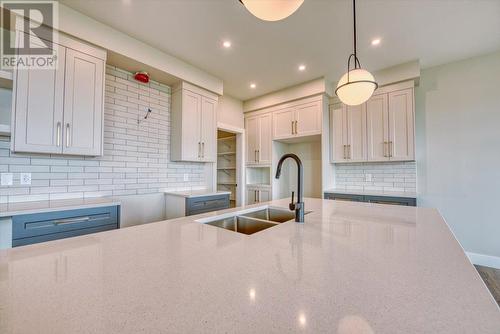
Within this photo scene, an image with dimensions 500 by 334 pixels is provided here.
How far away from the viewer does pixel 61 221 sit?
69.4 inches

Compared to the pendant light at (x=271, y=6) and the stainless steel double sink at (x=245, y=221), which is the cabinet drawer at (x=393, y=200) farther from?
the pendant light at (x=271, y=6)

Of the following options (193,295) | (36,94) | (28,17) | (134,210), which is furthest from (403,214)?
(28,17)

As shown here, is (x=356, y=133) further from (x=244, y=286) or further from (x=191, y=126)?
(x=244, y=286)

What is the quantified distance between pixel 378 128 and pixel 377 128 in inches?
0.5

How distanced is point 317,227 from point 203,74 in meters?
2.92

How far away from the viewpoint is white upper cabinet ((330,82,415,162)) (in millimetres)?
3012

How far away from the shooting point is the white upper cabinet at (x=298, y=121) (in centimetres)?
359

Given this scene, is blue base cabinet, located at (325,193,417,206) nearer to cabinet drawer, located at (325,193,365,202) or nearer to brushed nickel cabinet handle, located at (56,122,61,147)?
cabinet drawer, located at (325,193,365,202)

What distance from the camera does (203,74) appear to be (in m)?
3.27

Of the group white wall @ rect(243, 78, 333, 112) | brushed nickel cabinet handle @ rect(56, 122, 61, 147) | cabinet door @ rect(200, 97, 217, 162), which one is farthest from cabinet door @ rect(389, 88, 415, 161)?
brushed nickel cabinet handle @ rect(56, 122, 61, 147)

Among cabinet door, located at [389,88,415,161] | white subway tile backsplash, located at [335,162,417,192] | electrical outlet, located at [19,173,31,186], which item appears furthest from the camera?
white subway tile backsplash, located at [335,162,417,192]

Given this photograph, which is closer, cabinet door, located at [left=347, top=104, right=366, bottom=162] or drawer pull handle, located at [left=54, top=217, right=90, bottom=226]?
drawer pull handle, located at [left=54, top=217, right=90, bottom=226]

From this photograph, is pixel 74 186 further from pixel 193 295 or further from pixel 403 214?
pixel 403 214

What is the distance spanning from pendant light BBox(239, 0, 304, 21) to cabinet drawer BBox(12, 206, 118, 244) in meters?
2.05
